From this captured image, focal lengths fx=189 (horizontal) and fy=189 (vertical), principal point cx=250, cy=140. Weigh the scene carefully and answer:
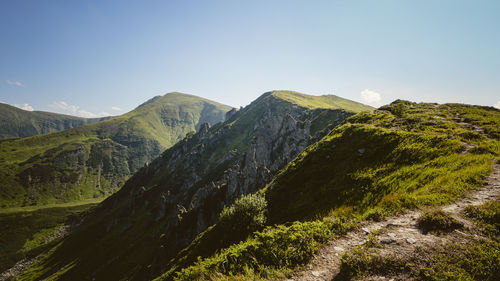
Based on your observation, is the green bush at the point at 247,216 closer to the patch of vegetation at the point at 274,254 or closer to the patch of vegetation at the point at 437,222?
the patch of vegetation at the point at 274,254

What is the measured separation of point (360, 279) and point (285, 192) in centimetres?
1590

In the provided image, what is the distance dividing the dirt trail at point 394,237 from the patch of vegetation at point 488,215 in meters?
0.40

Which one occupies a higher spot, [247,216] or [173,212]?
[247,216]

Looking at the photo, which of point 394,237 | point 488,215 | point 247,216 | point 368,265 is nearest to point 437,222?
point 488,215

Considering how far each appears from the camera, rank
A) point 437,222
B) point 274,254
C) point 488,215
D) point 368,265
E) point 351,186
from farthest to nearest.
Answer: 1. point 351,186
2. point 274,254
3. point 437,222
4. point 488,215
5. point 368,265

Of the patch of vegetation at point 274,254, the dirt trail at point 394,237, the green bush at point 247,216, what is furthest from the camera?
the green bush at point 247,216

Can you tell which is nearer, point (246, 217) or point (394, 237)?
point (394, 237)

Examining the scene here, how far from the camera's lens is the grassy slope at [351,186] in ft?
33.4

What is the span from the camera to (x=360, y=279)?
24.4 feet

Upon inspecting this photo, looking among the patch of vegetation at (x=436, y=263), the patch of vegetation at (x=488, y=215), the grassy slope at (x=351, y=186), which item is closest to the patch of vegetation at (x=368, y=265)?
the patch of vegetation at (x=436, y=263)

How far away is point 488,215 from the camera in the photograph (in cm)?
854

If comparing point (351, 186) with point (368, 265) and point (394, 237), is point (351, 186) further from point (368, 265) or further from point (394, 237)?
point (368, 265)

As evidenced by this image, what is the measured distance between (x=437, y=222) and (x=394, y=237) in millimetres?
2236

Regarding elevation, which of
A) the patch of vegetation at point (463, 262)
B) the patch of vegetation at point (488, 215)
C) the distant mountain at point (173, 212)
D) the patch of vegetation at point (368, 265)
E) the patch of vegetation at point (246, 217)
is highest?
the patch of vegetation at point (488, 215)
